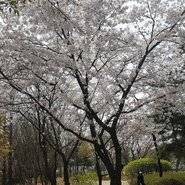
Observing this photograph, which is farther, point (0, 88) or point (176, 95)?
point (0, 88)

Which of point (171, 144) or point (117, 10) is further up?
point (117, 10)

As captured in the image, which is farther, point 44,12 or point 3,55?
point 3,55

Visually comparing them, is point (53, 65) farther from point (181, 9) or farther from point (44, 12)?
point (181, 9)

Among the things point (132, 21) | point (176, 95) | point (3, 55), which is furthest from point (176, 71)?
point (3, 55)

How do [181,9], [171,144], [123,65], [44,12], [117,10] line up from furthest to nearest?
[171,144]
[123,65]
[181,9]
[117,10]
[44,12]

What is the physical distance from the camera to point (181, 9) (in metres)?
5.80

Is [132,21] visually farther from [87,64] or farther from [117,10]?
[87,64]

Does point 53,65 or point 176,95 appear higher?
point 53,65

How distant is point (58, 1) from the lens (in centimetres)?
481

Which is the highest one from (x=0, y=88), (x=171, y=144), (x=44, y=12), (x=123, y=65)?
(x=44, y=12)

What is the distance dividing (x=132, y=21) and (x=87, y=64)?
206 cm

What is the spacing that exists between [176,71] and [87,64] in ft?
15.1

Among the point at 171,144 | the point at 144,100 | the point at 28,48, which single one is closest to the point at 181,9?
the point at 144,100

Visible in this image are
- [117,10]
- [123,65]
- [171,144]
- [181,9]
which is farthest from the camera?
[171,144]
